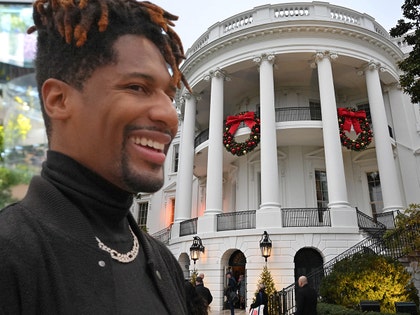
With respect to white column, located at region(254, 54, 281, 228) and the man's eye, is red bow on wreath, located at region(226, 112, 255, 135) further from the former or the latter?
the man's eye

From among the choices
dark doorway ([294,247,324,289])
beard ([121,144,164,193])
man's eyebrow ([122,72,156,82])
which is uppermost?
dark doorway ([294,247,324,289])

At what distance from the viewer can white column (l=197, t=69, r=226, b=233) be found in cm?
1659

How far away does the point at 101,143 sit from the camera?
1053 millimetres

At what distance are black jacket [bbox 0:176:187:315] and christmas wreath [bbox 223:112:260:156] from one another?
16.1m

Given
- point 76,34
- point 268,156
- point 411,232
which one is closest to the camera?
point 76,34

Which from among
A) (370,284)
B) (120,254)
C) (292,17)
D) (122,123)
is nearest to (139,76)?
(122,123)

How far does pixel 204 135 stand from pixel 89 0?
2064cm

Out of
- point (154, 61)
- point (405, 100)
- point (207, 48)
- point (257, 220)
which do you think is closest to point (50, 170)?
point (154, 61)

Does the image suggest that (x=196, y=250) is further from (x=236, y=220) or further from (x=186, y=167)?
(x=186, y=167)

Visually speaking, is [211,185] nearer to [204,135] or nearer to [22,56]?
[204,135]

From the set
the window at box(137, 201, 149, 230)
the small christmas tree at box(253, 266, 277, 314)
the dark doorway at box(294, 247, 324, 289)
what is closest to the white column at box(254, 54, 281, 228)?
the dark doorway at box(294, 247, 324, 289)

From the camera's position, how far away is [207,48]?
19.2 meters

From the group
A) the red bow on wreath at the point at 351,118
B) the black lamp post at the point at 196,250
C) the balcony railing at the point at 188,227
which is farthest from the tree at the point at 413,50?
the balcony railing at the point at 188,227

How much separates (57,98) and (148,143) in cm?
31
